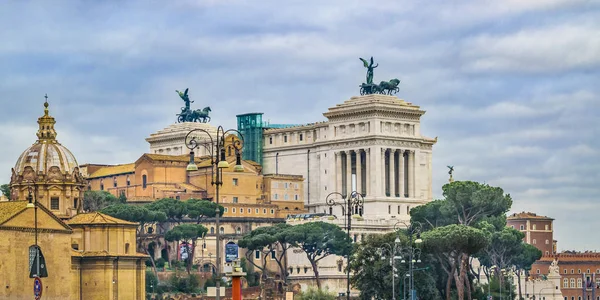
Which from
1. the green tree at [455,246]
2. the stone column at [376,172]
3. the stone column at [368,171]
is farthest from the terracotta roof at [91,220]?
the stone column at [368,171]

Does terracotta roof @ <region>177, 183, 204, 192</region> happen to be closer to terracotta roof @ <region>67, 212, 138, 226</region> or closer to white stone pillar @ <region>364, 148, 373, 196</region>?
white stone pillar @ <region>364, 148, 373, 196</region>

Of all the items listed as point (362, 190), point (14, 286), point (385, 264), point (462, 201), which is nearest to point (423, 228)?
point (462, 201)

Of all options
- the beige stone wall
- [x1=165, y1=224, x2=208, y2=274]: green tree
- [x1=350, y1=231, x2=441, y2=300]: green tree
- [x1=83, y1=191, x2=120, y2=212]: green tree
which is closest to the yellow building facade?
the beige stone wall

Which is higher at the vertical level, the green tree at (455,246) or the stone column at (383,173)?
the stone column at (383,173)

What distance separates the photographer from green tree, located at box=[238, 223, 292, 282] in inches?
6791

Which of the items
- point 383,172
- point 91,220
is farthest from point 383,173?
point 91,220

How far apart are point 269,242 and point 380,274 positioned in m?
39.4

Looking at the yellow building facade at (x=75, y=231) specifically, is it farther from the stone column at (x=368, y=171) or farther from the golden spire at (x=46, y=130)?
the stone column at (x=368, y=171)

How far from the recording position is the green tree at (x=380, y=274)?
134 metres

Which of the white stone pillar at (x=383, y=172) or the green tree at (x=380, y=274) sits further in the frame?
the white stone pillar at (x=383, y=172)

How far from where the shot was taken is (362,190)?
199375 millimetres

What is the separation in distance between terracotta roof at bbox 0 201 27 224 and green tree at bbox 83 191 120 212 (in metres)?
49.1

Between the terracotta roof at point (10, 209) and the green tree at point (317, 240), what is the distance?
164 feet

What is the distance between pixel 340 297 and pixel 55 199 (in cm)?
3828
